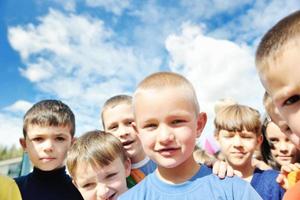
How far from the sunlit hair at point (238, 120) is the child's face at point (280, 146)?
260 millimetres

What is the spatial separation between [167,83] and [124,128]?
4.85 feet

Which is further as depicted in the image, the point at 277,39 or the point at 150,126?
the point at 150,126

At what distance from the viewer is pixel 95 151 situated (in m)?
3.26

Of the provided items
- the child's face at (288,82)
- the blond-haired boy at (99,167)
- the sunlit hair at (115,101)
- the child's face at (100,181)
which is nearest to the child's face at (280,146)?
the sunlit hair at (115,101)

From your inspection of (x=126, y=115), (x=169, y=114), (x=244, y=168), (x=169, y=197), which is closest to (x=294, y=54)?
(x=169, y=114)

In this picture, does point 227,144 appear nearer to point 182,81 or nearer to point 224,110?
point 224,110

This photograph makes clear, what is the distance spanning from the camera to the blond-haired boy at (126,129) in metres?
3.80

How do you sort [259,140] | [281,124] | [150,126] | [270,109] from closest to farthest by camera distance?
[150,126]
[281,124]
[270,109]
[259,140]

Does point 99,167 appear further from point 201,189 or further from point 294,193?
point 294,193

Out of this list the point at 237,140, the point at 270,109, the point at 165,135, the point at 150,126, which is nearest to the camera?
the point at 165,135

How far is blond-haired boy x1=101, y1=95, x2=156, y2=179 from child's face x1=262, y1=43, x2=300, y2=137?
234cm

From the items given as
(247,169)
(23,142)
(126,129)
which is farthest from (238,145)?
(23,142)

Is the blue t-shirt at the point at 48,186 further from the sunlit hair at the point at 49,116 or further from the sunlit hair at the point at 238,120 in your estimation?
the sunlit hair at the point at 238,120

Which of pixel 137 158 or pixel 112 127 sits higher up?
pixel 112 127
